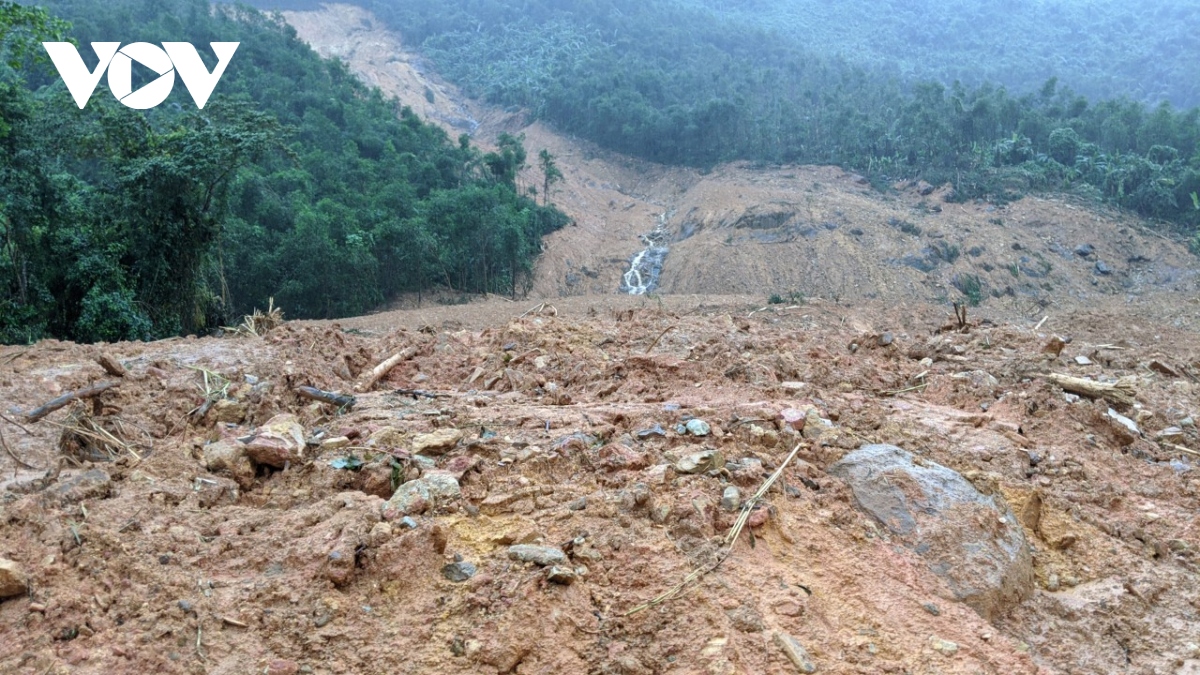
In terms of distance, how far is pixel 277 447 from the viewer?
11.3 ft

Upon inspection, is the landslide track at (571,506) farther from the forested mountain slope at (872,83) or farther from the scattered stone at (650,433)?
the forested mountain slope at (872,83)

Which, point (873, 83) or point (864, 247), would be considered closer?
point (864, 247)

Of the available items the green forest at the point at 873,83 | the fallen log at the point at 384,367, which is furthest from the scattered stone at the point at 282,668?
the green forest at the point at 873,83

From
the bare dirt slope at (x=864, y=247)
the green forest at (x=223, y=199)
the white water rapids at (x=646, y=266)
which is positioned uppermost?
the green forest at (x=223, y=199)

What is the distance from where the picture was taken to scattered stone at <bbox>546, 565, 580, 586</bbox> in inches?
101

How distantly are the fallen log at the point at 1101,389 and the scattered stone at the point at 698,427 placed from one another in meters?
2.84

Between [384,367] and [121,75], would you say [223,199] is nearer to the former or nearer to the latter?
[121,75]

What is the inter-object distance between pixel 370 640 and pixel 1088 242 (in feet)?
93.2

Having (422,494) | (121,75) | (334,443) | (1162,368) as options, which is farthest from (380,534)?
(121,75)

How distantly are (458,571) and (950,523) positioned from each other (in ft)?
6.65

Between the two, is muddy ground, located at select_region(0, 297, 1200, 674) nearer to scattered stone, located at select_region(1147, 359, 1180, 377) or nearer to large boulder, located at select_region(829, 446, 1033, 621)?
large boulder, located at select_region(829, 446, 1033, 621)

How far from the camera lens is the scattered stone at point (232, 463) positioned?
11.0 ft

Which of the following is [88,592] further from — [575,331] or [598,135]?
[598,135]

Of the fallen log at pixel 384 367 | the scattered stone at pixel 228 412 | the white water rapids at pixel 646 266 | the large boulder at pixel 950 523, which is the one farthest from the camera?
the white water rapids at pixel 646 266
